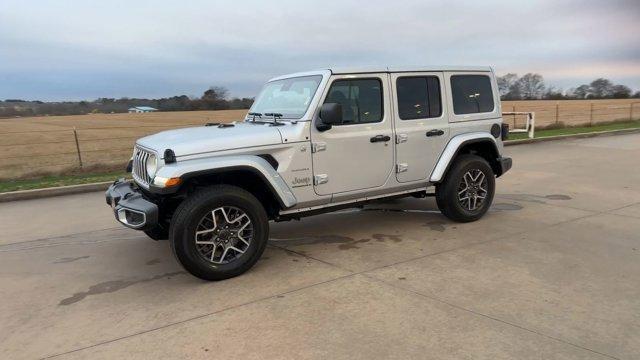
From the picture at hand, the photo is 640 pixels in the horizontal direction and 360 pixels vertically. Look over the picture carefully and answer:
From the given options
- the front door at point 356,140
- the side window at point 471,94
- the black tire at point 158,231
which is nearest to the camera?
the black tire at point 158,231

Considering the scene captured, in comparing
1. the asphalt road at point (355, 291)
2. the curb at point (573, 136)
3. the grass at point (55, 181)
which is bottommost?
the asphalt road at point (355, 291)

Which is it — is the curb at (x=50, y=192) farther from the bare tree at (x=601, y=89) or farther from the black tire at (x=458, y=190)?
the bare tree at (x=601, y=89)

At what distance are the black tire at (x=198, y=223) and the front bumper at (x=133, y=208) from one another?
207mm

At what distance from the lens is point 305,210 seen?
17.4ft

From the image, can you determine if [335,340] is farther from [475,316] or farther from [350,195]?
[350,195]

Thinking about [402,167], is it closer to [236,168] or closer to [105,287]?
[236,168]

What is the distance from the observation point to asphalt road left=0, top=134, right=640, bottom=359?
3426 millimetres

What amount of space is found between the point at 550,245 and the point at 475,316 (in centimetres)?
213

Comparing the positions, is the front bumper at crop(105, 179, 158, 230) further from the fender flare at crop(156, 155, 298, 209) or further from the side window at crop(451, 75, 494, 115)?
the side window at crop(451, 75, 494, 115)

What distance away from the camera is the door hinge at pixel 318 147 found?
5.13 m

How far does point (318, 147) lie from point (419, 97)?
1.60 m

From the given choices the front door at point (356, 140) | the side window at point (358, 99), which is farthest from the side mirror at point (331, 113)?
the side window at point (358, 99)

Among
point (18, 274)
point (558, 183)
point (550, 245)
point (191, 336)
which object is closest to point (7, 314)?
point (18, 274)

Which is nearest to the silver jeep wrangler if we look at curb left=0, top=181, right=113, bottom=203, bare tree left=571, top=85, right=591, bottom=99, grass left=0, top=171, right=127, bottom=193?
curb left=0, top=181, right=113, bottom=203
